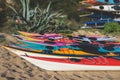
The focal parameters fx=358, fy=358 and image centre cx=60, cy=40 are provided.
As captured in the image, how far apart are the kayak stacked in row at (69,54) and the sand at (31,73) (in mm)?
200

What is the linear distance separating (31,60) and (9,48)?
0.88 metres

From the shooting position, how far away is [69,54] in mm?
12617

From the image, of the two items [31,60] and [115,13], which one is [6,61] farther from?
[115,13]

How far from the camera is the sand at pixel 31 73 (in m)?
10.7

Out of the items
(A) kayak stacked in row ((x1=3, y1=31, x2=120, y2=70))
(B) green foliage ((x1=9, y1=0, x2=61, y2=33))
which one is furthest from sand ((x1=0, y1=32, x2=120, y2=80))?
(B) green foliage ((x1=9, y1=0, x2=61, y2=33))

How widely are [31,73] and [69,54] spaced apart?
191cm

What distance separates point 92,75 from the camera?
1226 cm

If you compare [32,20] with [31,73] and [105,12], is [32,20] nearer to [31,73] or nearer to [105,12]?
[31,73]

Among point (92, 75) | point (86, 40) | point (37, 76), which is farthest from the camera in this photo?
point (86, 40)

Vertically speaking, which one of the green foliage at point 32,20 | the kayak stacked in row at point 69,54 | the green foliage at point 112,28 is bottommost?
the green foliage at point 112,28

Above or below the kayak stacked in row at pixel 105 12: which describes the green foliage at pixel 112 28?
below

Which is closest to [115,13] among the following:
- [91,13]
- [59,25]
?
[91,13]

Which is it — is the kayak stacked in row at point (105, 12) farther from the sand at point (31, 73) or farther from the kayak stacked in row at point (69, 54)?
the sand at point (31, 73)

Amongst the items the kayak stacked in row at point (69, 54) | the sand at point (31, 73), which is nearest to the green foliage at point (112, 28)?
the kayak stacked in row at point (69, 54)
